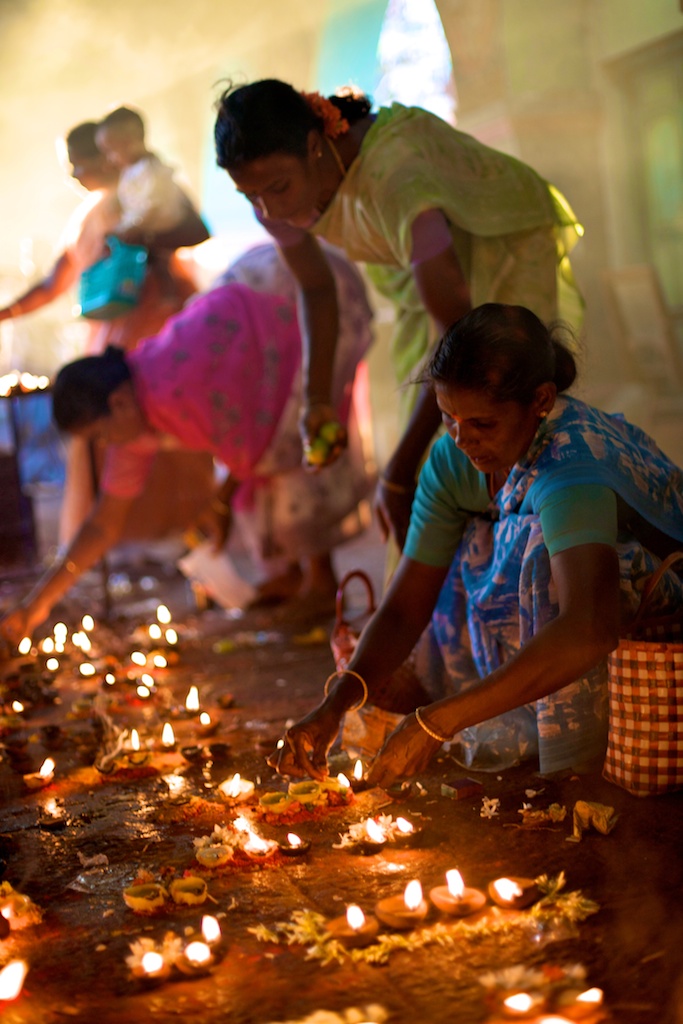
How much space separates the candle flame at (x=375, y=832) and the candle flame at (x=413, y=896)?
414 mm

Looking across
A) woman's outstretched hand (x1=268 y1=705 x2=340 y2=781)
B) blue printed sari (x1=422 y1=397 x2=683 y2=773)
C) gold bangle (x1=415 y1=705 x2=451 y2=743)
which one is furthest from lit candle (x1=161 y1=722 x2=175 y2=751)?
gold bangle (x1=415 y1=705 x2=451 y2=743)

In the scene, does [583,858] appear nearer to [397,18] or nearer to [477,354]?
[477,354]

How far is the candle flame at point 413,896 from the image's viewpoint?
225 cm

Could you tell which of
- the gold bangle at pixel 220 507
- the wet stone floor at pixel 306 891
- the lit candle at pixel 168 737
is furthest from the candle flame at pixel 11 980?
the gold bangle at pixel 220 507

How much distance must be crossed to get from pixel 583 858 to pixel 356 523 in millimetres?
3889

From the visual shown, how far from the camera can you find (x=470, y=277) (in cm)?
375

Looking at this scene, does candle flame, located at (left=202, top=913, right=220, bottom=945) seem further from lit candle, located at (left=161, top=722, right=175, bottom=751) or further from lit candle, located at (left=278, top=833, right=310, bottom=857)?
lit candle, located at (left=161, top=722, right=175, bottom=751)

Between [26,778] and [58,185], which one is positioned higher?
[58,185]

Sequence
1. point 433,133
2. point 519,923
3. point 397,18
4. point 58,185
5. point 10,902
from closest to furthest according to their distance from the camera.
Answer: point 519,923
point 10,902
point 433,133
point 397,18
point 58,185

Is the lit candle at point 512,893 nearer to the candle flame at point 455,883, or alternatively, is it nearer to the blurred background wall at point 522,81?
the candle flame at point 455,883

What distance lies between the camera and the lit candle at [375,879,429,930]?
2.24 m

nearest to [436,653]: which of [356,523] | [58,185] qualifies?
[356,523]

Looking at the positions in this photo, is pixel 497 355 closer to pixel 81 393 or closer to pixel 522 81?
pixel 81 393

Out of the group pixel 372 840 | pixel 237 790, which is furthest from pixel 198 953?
pixel 237 790
